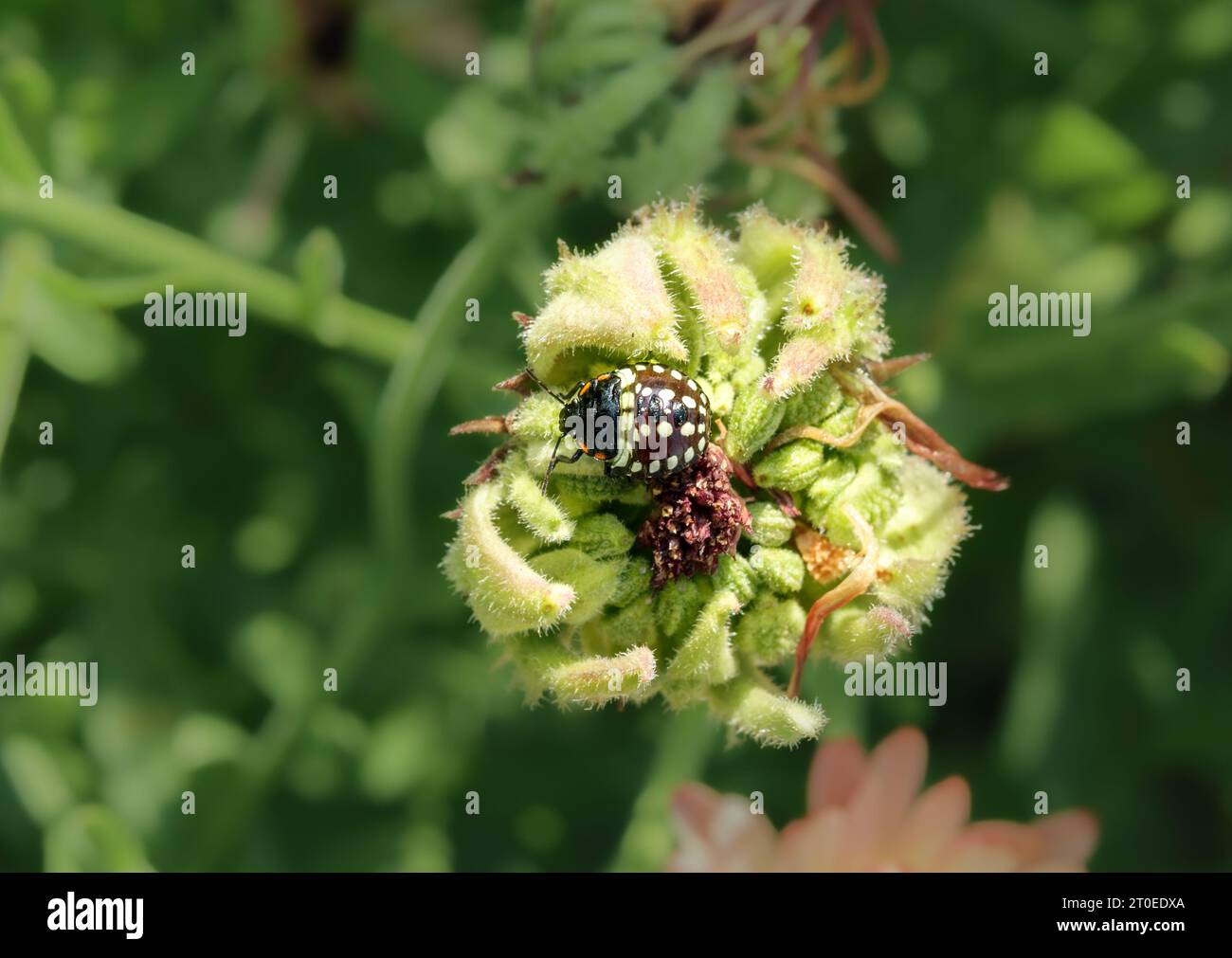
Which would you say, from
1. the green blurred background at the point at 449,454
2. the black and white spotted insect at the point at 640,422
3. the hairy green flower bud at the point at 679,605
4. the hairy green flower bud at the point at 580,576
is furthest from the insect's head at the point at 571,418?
the green blurred background at the point at 449,454

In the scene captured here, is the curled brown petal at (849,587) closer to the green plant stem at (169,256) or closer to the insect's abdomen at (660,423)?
the insect's abdomen at (660,423)

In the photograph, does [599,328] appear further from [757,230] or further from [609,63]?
[609,63]

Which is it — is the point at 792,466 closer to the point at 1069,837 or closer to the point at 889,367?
the point at 889,367

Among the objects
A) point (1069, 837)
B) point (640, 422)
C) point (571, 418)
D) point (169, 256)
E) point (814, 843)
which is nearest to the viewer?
point (640, 422)

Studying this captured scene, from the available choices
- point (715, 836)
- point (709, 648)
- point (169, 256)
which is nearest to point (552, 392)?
point (709, 648)
